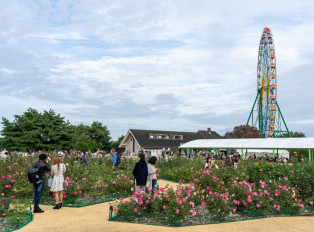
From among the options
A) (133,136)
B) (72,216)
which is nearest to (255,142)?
(133,136)

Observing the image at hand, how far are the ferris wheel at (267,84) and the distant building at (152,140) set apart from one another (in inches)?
537

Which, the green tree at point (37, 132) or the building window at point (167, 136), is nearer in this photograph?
the green tree at point (37, 132)

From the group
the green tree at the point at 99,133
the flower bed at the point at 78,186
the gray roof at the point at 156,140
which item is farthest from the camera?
the green tree at the point at 99,133

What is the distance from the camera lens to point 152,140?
55.9m

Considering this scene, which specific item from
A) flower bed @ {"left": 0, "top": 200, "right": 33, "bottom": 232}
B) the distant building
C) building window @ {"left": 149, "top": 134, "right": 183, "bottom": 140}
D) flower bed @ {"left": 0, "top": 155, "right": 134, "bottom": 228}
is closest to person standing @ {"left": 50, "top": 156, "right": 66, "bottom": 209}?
flower bed @ {"left": 0, "top": 155, "right": 134, "bottom": 228}

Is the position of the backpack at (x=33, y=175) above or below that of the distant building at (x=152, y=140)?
below

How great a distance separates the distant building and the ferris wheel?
13.6 m

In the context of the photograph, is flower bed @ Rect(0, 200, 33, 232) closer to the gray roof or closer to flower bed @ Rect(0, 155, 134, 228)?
flower bed @ Rect(0, 155, 134, 228)

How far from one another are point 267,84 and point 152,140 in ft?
64.5

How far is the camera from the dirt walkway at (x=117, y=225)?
7.65 metres

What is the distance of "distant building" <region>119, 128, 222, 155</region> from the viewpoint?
5475cm

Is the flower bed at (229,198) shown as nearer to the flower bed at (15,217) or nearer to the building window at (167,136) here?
the flower bed at (15,217)

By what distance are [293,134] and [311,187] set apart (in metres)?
80.6

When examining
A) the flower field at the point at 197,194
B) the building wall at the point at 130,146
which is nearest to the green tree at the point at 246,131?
the building wall at the point at 130,146
